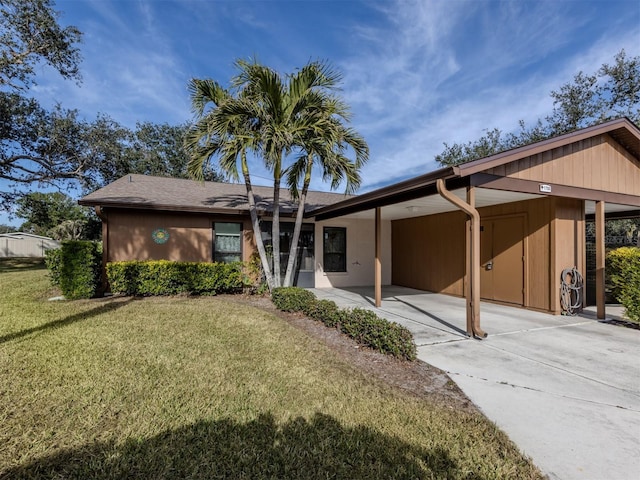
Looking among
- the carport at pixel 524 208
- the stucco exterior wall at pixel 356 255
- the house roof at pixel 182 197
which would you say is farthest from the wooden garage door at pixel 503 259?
the stucco exterior wall at pixel 356 255

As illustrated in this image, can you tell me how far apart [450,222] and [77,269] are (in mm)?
10193

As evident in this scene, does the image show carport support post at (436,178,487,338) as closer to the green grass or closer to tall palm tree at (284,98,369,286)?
the green grass

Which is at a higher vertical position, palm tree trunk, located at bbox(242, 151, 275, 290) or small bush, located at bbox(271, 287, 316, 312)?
palm tree trunk, located at bbox(242, 151, 275, 290)

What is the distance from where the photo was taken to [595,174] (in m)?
6.66

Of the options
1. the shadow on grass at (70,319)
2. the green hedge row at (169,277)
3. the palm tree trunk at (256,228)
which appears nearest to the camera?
the shadow on grass at (70,319)

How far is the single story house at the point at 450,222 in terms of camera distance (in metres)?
5.69

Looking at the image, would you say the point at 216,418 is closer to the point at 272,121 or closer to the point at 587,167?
the point at 272,121

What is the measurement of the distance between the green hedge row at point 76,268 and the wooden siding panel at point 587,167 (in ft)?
30.1

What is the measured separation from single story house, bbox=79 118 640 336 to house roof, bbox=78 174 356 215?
0.12 ft

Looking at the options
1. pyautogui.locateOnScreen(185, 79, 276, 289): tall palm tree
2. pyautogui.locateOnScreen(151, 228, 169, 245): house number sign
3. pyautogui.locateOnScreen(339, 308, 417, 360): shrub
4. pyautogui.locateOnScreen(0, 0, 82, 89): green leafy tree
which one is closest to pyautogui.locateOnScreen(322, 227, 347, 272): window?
pyautogui.locateOnScreen(185, 79, 276, 289): tall palm tree

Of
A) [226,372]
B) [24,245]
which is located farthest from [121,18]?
[24,245]

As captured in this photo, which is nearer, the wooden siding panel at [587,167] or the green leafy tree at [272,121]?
the wooden siding panel at [587,167]

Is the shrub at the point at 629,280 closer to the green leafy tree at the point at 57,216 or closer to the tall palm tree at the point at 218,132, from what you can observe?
the tall palm tree at the point at 218,132

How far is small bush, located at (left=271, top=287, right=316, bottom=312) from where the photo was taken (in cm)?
689
